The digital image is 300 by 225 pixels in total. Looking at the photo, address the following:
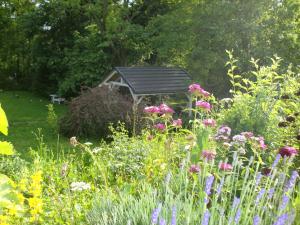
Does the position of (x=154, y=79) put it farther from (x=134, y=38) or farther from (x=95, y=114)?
(x=134, y=38)

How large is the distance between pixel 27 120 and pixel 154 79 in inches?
163

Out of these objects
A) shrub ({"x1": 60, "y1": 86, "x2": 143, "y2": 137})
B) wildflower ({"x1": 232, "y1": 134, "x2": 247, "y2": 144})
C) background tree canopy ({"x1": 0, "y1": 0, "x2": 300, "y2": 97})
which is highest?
background tree canopy ({"x1": 0, "y1": 0, "x2": 300, "y2": 97})

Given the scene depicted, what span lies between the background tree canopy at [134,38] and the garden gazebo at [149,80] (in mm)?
889

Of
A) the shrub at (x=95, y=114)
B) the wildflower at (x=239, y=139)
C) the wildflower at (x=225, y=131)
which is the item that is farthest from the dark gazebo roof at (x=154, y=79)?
the wildflower at (x=239, y=139)

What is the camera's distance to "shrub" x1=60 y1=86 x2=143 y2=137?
32.6ft

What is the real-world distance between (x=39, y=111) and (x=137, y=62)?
439 centimetres

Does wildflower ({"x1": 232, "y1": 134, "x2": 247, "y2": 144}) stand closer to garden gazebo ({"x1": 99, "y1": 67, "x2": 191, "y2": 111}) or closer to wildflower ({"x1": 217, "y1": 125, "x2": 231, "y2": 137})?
wildflower ({"x1": 217, "y1": 125, "x2": 231, "y2": 137})

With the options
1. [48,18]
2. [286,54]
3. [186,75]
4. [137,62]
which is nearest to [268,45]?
[286,54]

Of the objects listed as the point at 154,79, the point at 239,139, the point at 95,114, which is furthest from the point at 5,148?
the point at 154,79

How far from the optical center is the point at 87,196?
4223mm

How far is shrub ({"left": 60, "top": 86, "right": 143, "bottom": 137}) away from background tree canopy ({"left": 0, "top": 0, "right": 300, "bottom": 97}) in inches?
151

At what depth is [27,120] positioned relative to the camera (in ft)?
40.7

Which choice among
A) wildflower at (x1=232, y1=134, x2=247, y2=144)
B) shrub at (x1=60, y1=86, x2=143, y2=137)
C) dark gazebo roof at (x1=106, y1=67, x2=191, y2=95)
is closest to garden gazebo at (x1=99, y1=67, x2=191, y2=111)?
dark gazebo roof at (x1=106, y1=67, x2=191, y2=95)

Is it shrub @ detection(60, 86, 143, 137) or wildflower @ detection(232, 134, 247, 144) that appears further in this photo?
shrub @ detection(60, 86, 143, 137)
